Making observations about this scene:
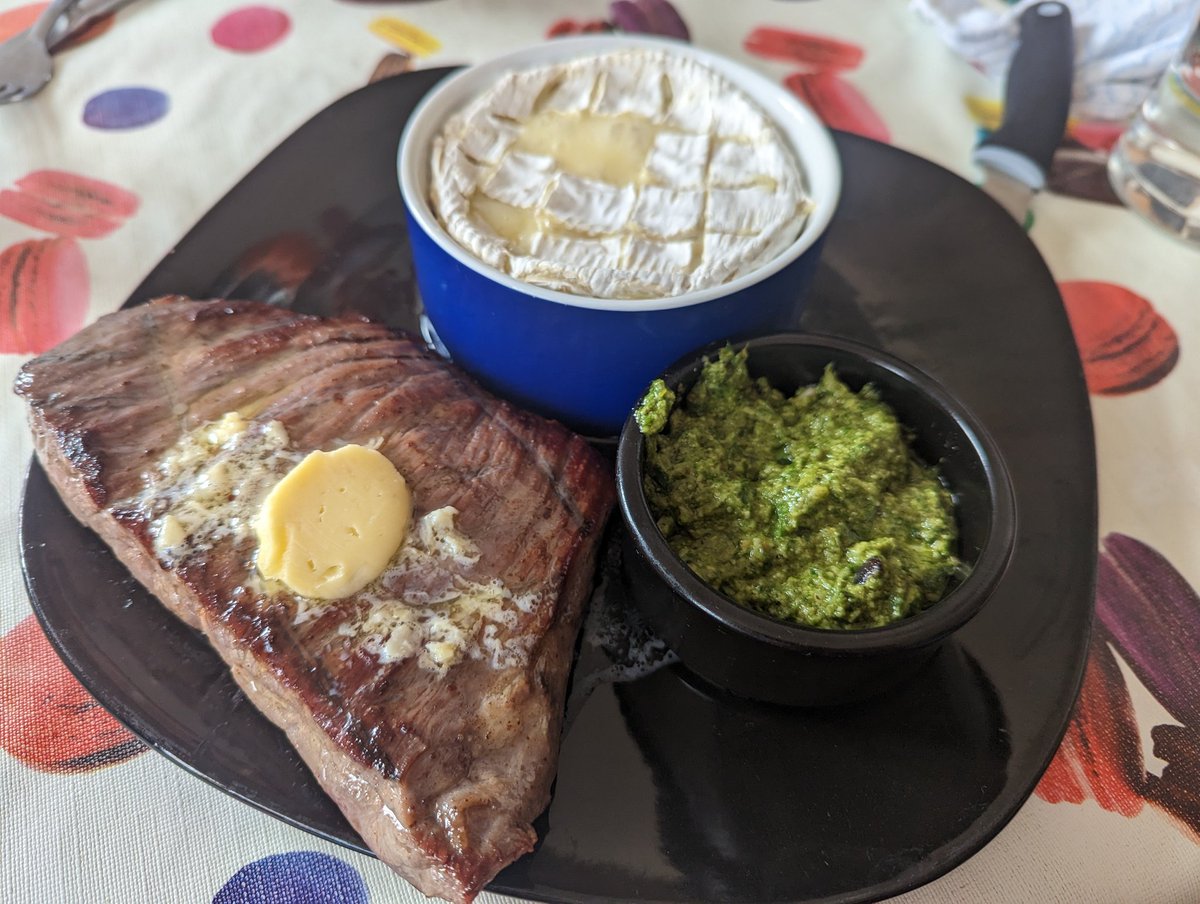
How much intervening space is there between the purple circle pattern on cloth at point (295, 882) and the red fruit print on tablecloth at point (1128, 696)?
1351 millimetres

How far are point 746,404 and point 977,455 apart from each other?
0.46 m

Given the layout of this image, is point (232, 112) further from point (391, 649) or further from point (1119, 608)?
point (1119, 608)

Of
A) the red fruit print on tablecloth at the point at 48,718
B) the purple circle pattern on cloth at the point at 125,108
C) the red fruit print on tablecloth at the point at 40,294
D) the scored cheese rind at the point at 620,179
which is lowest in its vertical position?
the red fruit print on tablecloth at the point at 48,718

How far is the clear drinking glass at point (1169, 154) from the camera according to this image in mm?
2562

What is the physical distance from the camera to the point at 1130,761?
1.78 metres

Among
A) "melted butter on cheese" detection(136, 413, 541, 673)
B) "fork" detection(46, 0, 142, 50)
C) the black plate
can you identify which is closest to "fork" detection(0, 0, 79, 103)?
"fork" detection(46, 0, 142, 50)

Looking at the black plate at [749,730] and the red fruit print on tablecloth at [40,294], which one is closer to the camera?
the black plate at [749,730]

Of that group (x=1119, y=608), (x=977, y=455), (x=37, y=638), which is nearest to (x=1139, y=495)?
(x=1119, y=608)

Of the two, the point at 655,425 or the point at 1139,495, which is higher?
the point at 655,425

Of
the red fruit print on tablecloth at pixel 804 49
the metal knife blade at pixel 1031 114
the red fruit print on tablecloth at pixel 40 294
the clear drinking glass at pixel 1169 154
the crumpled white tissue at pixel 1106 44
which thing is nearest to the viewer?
the red fruit print on tablecloth at pixel 40 294

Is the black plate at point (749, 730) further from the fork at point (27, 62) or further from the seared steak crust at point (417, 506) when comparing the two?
the fork at point (27, 62)

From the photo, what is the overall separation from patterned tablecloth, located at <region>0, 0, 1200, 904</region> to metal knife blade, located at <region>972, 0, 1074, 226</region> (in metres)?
0.15

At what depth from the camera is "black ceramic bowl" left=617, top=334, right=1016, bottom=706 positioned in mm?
1468

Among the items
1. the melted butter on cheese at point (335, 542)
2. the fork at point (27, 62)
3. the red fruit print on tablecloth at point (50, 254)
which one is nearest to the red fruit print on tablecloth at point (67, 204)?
the red fruit print on tablecloth at point (50, 254)
